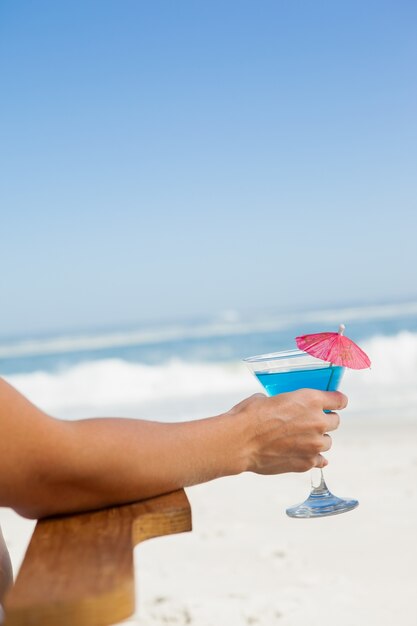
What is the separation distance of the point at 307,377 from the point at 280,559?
2206 millimetres

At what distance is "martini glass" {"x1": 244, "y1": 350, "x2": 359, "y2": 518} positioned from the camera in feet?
5.78

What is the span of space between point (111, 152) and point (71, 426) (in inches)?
1229

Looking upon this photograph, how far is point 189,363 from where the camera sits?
17812mm

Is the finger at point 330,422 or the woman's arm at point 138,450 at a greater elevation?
the finger at point 330,422

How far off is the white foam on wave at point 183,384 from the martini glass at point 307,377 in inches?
255

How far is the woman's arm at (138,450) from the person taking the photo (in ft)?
3.75

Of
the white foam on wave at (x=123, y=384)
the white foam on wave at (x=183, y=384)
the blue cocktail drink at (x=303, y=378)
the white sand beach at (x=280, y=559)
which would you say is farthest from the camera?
the white foam on wave at (x=123, y=384)

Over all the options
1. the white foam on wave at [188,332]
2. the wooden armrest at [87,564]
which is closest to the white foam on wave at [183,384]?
the white foam on wave at [188,332]

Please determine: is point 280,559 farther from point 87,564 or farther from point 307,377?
point 87,564

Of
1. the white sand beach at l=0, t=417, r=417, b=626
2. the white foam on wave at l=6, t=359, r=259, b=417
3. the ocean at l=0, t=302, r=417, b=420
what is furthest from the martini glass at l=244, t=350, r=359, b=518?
the white foam on wave at l=6, t=359, r=259, b=417

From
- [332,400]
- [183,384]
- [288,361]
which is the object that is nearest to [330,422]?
[332,400]

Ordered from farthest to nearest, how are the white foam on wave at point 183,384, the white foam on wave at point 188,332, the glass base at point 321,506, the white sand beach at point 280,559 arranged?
1. the white foam on wave at point 188,332
2. the white foam on wave at point 183,384
3. the white sand beach at point 280,559
4. the glass base at point 321,506

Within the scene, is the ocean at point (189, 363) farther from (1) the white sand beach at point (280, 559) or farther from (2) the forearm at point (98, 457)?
(2) the forearm at point (98, 457)

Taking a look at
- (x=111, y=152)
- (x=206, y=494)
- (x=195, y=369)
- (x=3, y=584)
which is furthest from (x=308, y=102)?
(x=3, y=584)
